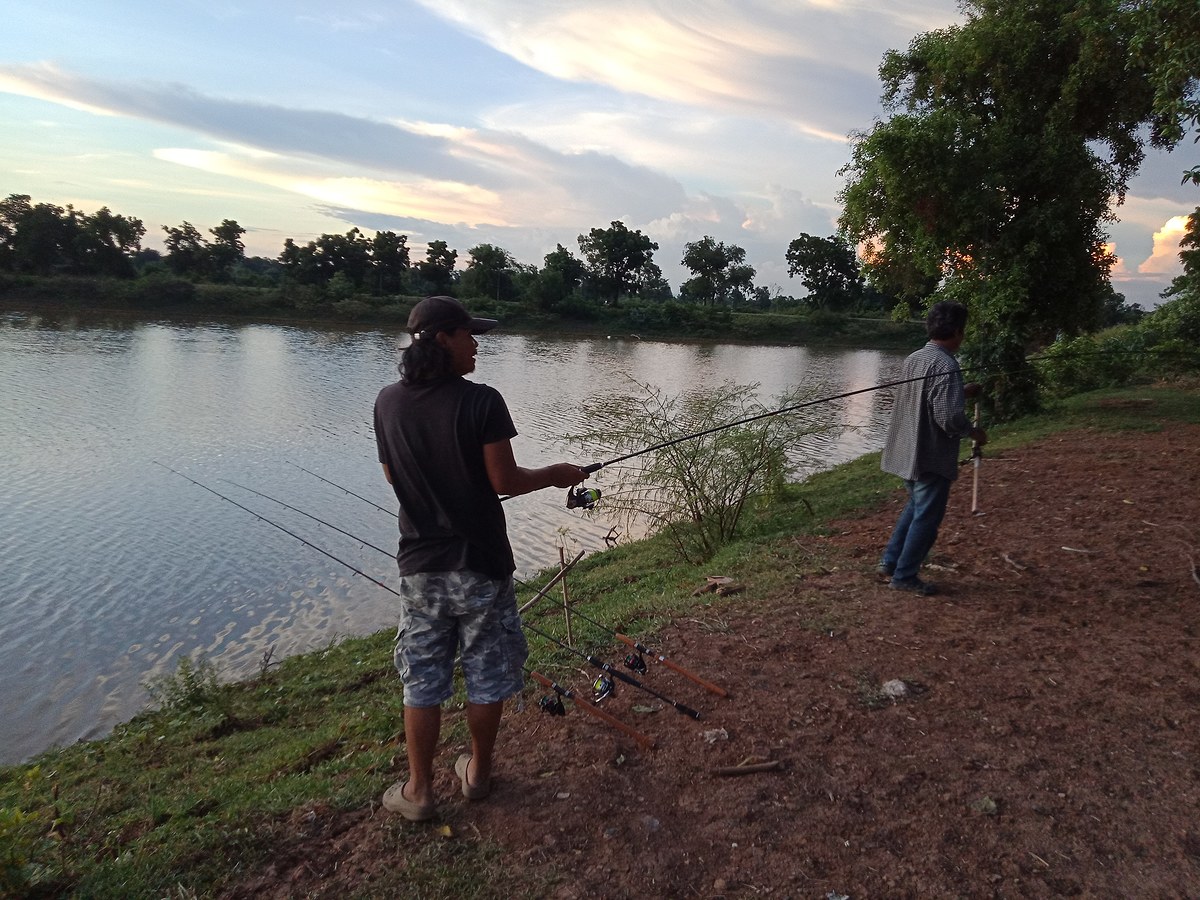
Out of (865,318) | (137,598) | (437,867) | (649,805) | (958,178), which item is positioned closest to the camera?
(437,867)

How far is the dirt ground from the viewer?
2.83m

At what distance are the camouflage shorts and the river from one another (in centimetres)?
410

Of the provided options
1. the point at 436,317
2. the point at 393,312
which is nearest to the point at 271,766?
the point at 436,317

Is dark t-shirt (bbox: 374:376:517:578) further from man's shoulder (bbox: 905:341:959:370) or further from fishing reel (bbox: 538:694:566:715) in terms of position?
man's shoulder (bbox: 905:341:959:370)

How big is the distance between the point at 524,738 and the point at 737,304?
9781 centimetres

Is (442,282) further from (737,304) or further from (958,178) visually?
(958,178)

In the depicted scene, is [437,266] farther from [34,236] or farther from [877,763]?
[877,763]

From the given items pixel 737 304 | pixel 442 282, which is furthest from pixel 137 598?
pixel 737 304

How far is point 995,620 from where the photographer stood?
194 inches

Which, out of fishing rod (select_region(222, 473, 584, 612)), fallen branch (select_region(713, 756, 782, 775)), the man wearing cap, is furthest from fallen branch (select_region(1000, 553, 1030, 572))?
the man wearing cap

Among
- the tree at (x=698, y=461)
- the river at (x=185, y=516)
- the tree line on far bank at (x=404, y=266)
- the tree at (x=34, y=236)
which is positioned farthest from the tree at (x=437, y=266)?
the tree at (x=698, y=461)

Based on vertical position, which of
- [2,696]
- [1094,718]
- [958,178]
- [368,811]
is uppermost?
[958,178]

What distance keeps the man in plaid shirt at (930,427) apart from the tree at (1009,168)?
8760 mm

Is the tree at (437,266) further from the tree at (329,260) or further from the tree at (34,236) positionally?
the tree at (34,236)
